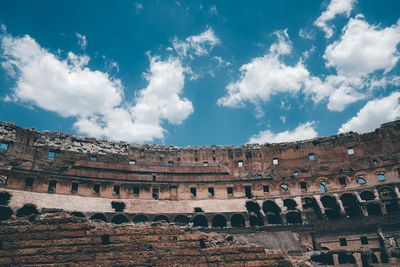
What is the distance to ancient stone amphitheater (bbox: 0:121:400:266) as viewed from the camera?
19.2m

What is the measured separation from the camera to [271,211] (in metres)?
36.8

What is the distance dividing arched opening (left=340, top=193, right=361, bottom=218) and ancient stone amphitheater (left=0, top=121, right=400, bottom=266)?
12 centimetres

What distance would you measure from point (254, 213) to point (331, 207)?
9250 mm

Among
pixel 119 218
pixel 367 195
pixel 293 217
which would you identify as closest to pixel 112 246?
pixel 119 218

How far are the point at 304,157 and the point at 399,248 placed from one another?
16.1 meters

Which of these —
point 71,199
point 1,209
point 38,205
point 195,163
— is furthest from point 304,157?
point 1,209

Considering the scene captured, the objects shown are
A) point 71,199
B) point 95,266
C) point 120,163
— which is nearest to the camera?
point 95,266

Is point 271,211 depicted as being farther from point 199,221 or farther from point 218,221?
point 199,221

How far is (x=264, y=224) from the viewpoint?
33.6 metres

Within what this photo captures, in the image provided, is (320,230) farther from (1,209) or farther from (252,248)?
(1,209)

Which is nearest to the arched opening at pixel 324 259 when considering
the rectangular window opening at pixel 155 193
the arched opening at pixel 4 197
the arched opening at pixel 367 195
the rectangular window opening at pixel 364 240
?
the rectangular window opening at pixel 364 240

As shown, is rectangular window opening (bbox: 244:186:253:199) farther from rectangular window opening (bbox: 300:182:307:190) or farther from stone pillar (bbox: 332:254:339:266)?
stone pillar (bbox: 332:254:339:266)

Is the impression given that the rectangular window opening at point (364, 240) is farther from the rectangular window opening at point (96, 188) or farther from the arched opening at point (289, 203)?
the rectangular window opening at point (96, 188)

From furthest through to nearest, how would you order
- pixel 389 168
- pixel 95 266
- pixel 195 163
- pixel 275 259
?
pixel 195 163
pixel 389 168
pixel 275 259
pixel 95 266
